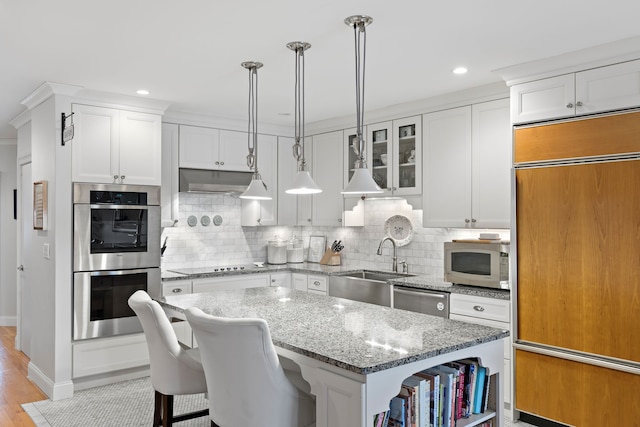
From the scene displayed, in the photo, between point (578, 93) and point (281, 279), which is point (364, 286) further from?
point (578, 93)

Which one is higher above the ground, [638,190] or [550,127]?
[550,127]

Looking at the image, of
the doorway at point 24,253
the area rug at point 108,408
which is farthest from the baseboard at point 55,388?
the doorway at point 24,253

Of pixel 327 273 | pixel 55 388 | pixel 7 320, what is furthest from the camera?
pixel 7 320

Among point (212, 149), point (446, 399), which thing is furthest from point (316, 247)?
point (446, 399)

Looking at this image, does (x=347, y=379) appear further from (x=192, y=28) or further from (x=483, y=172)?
(x=483, y=172)

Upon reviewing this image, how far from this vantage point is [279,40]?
9.90ft

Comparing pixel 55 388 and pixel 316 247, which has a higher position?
pixel 316 247

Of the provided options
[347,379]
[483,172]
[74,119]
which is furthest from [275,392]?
[74,119]

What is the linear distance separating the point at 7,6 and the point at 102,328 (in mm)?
2699

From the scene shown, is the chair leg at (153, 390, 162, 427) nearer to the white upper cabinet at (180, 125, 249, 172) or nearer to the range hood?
the range hood

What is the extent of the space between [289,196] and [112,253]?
2.20 meters

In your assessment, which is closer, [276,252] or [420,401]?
[420,401]

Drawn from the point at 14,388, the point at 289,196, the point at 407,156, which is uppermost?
the point at 407,156

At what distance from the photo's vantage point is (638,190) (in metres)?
2.96
